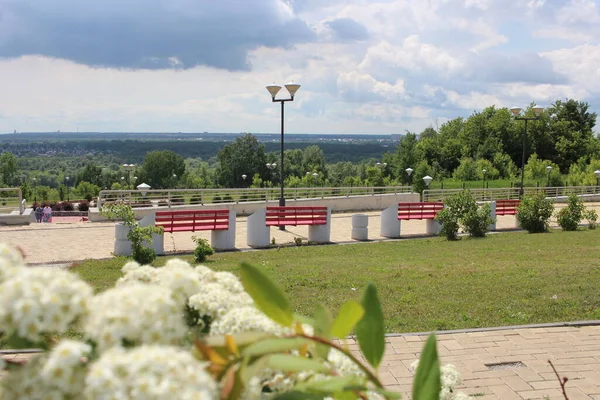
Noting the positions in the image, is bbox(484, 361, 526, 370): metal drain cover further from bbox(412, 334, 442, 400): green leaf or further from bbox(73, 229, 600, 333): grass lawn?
bbox(412, 334, 442, 400): green leaf

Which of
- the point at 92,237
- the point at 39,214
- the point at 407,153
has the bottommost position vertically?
the point at 39,214

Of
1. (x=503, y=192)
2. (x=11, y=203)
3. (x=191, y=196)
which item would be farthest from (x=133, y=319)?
(x=503, y=192)

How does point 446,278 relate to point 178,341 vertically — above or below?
below

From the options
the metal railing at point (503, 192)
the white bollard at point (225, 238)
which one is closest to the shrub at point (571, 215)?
the metal railing at point (503, 192)

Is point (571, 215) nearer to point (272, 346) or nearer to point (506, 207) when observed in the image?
point (506, 207)

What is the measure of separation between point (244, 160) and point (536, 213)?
221ft

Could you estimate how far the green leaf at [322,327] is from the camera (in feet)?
2.69

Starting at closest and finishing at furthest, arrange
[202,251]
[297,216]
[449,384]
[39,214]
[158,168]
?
[449,384]
[202,251]
[297,216]
[39,214]
[158,168]

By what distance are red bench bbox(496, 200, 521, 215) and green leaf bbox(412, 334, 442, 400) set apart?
22232 mm

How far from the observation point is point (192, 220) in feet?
50.4

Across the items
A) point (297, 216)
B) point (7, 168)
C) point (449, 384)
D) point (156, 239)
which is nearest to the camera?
point (449, 384)

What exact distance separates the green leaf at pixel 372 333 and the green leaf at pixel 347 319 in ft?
0.22

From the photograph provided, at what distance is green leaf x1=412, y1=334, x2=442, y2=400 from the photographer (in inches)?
35.3

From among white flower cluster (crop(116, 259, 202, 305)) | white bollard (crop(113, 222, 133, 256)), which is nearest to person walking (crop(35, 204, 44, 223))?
white bollard (crop(113, 222, 133, 256))
